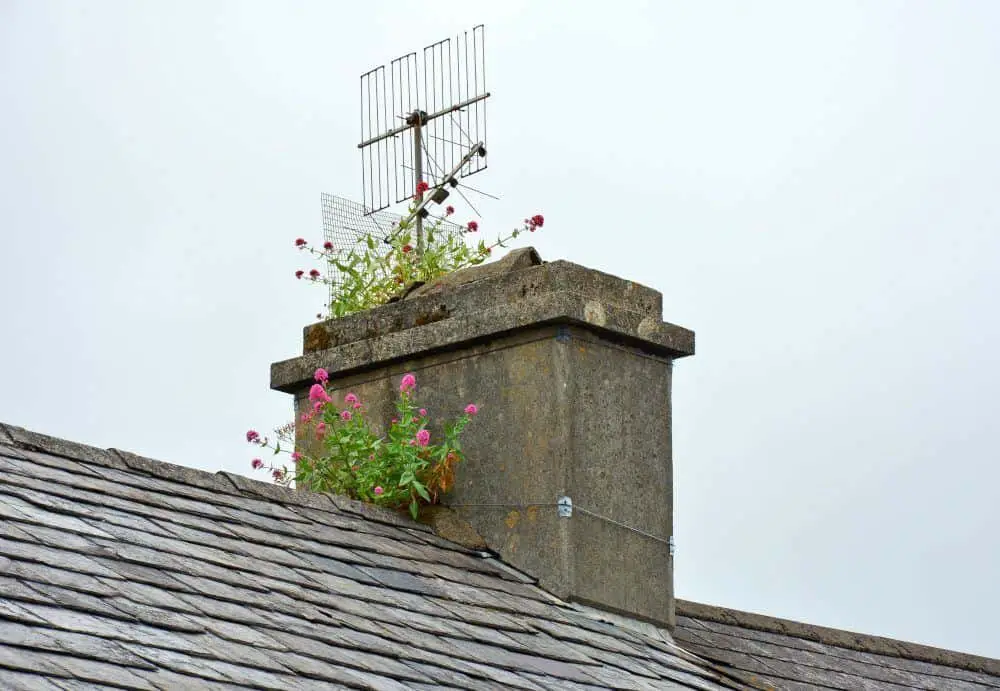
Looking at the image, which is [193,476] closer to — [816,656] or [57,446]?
[57,446]

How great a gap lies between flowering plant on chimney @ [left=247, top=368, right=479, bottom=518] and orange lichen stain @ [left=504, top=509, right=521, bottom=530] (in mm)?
286

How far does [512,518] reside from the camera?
19.8 feet

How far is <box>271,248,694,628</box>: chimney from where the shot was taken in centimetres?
598

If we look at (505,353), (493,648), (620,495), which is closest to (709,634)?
(620,495)

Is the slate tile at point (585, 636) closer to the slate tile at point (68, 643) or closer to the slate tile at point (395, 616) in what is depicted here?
the slate tile at point (395, 616)

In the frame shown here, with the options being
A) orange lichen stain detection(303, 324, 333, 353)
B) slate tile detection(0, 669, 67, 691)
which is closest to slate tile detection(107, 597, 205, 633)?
slate tile detection(0, 669, 67, 691)

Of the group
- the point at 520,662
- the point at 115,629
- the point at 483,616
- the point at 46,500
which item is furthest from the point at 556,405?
the point at 115,629

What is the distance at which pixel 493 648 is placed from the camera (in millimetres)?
4902

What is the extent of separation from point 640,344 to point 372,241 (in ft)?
4.60

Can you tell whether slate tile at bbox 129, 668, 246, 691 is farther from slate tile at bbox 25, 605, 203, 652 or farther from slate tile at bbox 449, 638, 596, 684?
slate tile at bbox 449, 638, 596, 684

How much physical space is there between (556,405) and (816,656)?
1.79 m

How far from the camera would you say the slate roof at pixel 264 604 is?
373 cm

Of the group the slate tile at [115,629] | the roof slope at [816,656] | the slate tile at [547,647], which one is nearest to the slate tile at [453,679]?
the slate tile at [547,647]

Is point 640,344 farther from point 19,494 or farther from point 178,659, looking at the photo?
point 178,659
